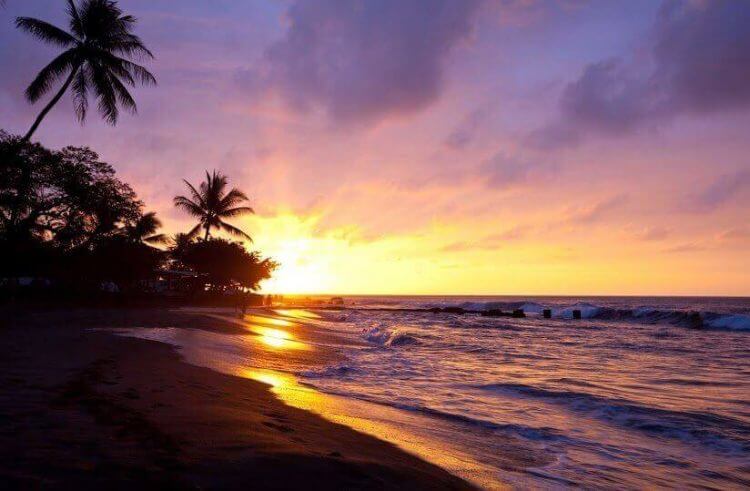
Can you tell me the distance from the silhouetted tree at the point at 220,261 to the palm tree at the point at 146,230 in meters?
3.04

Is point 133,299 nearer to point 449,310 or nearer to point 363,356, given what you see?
point 363,356

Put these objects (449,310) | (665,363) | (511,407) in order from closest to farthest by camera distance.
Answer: (511,407) → (665,363) → (449,310)

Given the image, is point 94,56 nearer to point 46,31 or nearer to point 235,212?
point 46,31

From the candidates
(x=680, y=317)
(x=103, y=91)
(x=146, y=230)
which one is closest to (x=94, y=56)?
(x=103, y=91)

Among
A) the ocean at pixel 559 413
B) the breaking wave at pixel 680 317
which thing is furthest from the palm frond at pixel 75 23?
the breaking wave at pixel 680 317

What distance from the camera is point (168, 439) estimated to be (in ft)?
12.8

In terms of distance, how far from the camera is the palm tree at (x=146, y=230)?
33463mm

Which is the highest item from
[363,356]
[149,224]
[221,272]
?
[149,224]

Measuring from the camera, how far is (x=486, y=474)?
4598 millimetres

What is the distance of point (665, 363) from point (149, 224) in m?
41.4

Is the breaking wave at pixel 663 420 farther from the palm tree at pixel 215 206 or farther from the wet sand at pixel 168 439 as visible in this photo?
the palm tree at pixel 215 206

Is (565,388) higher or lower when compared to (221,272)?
lower

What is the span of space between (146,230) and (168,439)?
43147 mm

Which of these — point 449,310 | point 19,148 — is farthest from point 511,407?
point 449,310
